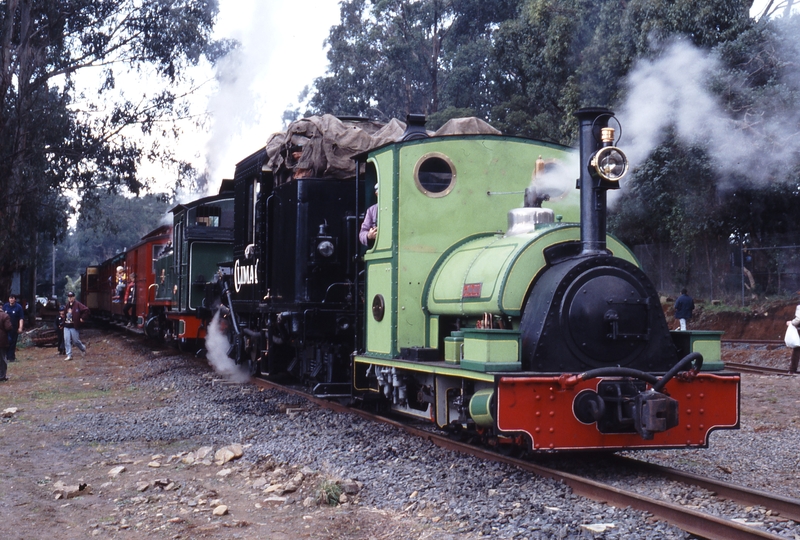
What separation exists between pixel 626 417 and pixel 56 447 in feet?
17.5

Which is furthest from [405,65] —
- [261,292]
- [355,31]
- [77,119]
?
[261,292]

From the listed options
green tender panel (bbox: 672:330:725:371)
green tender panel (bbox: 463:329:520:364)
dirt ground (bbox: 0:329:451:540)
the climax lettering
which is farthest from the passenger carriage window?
the climax lettering

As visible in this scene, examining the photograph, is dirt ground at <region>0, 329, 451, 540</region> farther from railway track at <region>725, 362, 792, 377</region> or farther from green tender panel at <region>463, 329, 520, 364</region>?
railway track at <region>725, 362, 792, 377</region>

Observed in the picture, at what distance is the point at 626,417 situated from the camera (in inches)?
211

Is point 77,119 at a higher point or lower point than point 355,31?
lower

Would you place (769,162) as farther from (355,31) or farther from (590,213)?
(355,31)

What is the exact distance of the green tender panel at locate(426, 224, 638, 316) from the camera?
18.8 feet

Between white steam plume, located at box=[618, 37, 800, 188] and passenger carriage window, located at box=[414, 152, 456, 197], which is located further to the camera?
white steam plume, located at box=[618, 37, 800, 188]

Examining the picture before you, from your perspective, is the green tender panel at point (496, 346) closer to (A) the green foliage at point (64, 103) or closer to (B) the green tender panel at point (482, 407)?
(B) the green tender panel at point (482, 407)

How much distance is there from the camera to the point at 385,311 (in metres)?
6.86

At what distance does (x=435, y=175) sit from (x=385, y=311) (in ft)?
3.91

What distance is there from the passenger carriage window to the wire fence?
594 inches

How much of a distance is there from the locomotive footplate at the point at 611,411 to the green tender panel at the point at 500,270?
2.34 feet

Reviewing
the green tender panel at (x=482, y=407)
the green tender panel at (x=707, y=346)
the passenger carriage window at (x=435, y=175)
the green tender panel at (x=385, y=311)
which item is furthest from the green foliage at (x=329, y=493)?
the green tender panel at (x=707, y=346)
